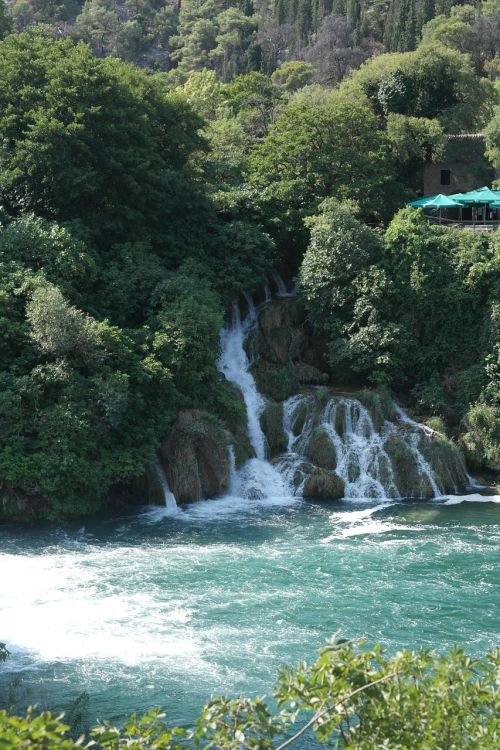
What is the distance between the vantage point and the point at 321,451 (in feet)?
101

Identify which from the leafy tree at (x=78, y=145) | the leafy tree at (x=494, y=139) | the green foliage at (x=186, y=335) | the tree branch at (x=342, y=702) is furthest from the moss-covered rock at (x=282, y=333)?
the tree branch at (x=342, y=702)

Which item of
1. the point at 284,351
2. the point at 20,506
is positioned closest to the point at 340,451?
the point at 284,351

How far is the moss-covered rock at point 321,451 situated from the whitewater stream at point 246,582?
0.81ft

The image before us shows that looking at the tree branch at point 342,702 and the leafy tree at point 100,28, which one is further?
the leafy tree at point 100,28

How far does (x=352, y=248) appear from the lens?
35031 millimetres

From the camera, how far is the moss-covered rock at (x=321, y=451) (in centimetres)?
3061

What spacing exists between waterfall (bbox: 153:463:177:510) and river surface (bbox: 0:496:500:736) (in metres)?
0.53

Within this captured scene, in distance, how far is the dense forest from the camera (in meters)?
28.0

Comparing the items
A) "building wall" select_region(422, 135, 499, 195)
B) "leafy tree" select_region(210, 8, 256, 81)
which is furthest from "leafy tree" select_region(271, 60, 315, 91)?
"building wall" select_region(422, 135, 499, 195)

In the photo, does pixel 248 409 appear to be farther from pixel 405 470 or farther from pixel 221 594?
pixel 221 594

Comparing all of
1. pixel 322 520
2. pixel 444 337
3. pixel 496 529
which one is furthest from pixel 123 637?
pixel 444 337

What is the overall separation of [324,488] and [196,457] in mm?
4065

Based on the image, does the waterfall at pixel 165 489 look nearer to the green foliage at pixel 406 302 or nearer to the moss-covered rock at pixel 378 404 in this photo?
the moss-covered rock at pixel 378 404

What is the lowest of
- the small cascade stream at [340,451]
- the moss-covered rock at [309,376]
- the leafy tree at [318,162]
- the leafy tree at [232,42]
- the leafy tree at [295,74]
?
the small cascade stream at [340,451]
